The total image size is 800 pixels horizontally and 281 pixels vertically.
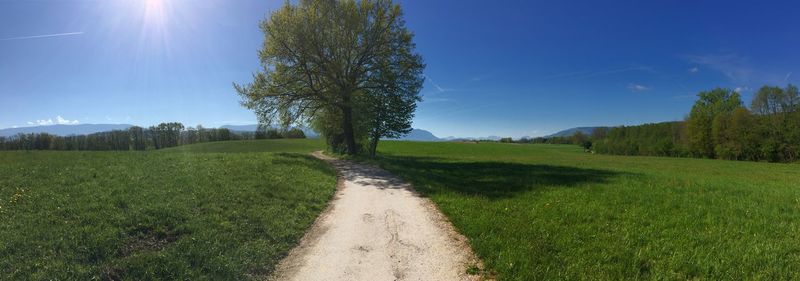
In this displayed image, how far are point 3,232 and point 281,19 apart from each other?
22.6m

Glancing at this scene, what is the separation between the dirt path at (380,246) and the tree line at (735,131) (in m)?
66.1

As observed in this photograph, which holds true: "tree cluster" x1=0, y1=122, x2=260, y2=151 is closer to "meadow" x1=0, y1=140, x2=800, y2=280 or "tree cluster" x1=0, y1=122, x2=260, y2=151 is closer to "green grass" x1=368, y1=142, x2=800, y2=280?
"meadow" x1=0, y1=140, x2=800, y2=280

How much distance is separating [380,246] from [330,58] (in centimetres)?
2330

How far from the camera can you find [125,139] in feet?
291

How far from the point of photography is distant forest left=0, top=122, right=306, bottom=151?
75.3 metres

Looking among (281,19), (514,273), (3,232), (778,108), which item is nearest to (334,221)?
(514,273)

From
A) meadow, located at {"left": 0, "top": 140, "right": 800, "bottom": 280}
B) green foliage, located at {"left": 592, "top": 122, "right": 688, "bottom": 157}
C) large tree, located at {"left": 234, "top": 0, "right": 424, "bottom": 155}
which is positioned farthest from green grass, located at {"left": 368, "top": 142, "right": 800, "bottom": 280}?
green foliage, located at {"left": 592, "top": 122, "right": 688, "bottom": 157}

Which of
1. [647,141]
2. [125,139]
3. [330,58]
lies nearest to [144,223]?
[330,58]

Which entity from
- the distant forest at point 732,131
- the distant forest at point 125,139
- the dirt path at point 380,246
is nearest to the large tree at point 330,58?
the dirt path at point 380,246

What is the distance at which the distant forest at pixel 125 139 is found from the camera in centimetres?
7531

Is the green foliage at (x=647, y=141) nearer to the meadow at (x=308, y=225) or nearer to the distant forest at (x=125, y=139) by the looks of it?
the meadow at (x=308, y=225)

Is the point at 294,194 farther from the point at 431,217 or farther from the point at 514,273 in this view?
the point at 514,273

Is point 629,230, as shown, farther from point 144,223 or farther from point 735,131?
point 735,131

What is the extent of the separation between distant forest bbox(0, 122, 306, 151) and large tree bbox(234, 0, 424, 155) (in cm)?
3640
